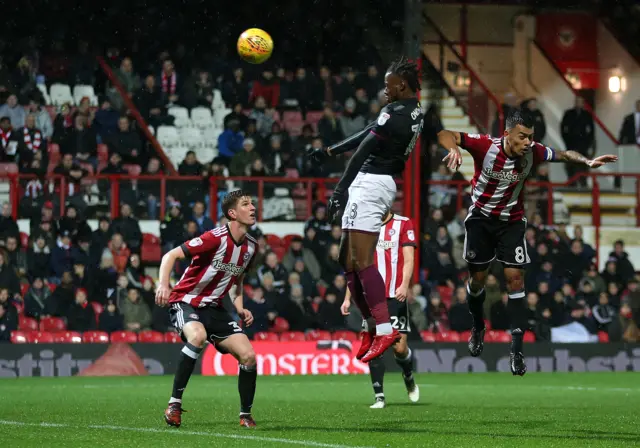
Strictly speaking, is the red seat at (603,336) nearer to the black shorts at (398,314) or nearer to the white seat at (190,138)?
the black shorts at (398,314)

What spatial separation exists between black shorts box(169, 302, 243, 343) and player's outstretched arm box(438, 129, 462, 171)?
88.2 inches

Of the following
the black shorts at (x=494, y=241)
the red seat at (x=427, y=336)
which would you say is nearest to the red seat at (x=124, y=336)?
the red seat at (x=427, y=336)

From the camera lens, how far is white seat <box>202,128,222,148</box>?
24031 mm

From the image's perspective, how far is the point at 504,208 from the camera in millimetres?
10898

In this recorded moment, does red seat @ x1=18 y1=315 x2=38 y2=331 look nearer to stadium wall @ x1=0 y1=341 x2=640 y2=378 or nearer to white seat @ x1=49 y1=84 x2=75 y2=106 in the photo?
stadium wall @ x1=0 y1=341 x2=640 y2=378

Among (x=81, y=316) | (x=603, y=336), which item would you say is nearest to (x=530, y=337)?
(x=603, y=336)

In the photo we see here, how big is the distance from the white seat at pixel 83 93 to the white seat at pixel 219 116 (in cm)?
231

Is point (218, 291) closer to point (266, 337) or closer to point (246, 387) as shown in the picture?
point (246, 387)

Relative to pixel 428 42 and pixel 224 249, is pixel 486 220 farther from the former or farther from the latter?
pixel 428 42

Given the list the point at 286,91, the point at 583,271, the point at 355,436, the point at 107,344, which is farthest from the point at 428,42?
the point at 355,436

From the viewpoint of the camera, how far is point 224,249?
10.2m

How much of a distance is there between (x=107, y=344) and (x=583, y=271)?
8366 mm

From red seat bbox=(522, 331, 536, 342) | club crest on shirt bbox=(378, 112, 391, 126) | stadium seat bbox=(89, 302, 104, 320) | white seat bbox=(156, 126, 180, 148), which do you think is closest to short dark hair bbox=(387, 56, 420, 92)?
club crest on shirt bbox=(378, 112, 391, 126)

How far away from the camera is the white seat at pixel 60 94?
940 inches
